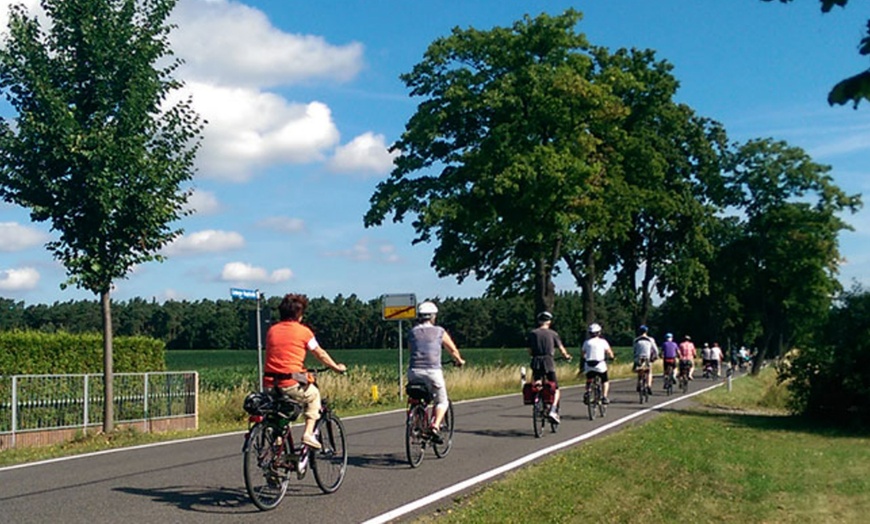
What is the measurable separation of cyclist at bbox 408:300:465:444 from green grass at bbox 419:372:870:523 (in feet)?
4.44

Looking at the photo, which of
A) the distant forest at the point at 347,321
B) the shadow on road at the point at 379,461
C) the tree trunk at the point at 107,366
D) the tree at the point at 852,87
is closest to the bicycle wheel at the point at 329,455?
the shadow on road at the point at 379,461

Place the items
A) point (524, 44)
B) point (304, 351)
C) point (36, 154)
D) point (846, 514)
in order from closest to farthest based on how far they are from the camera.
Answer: point (304, 351) → point (846, 514) → point (36, 154) → point (524, 44)

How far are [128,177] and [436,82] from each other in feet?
78.1

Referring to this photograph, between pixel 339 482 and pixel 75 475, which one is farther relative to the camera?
pixel 75 475

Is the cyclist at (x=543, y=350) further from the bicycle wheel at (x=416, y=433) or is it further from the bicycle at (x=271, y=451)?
the bicycle at (x=271, y=451)

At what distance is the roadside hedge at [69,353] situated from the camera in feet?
67.6

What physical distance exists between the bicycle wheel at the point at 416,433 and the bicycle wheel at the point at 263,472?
2.84 meters

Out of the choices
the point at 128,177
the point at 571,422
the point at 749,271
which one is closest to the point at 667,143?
the point at 749,271

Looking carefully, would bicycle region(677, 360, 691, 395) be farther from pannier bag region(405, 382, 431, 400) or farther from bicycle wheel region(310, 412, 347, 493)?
bicycle wheel region(310, 412, 347, 493)

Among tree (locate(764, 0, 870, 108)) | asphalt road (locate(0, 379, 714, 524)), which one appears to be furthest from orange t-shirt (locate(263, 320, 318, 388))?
tree (locate(764, 0, 870, 108))

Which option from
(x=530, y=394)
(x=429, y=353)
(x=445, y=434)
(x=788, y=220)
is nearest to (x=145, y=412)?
(x=530, y=394)

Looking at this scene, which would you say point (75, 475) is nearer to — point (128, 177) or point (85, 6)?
point (128, 177)

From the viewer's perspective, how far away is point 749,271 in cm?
5703

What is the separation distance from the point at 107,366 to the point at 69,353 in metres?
5.53
